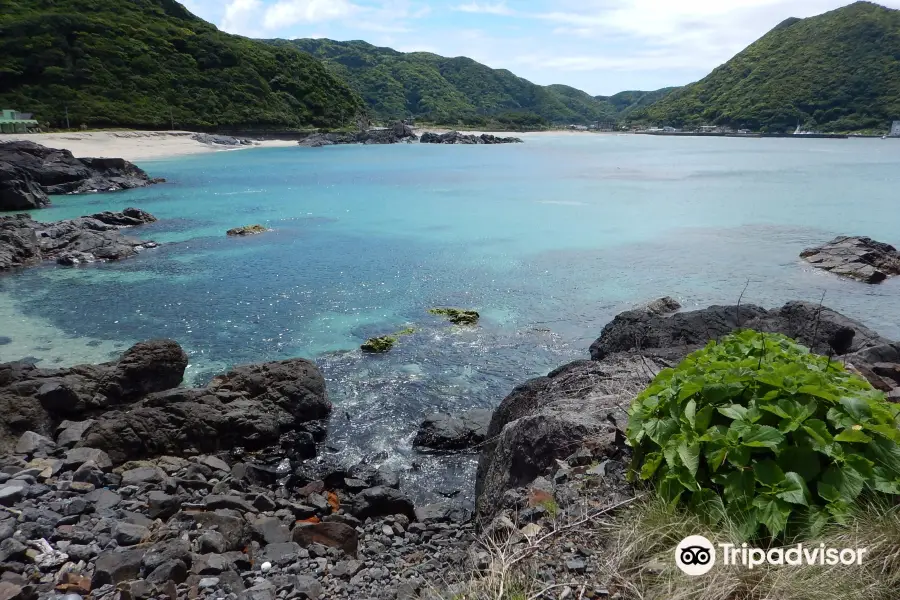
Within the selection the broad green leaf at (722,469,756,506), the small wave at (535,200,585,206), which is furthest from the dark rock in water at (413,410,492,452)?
the small wave at (535,200,585,206)

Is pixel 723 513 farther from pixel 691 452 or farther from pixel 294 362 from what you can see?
pixel 294 362

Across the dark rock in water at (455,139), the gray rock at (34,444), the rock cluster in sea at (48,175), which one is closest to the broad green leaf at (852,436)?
the gray rock at (34,444)

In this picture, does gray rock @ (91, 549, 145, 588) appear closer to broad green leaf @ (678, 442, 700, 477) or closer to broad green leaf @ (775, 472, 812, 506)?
broad green leaf @ (678, 442, 700, 477)

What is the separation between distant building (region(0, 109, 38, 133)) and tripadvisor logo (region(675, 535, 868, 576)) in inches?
3007

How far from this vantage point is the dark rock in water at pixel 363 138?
9791cm

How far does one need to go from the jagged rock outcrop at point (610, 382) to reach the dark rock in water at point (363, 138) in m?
91.9

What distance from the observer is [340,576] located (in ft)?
20.2

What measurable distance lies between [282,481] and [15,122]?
71.9 meters

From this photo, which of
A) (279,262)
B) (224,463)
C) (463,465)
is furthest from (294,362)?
(279,262)

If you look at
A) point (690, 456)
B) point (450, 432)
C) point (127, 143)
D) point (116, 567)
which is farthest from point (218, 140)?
point (690, 456)

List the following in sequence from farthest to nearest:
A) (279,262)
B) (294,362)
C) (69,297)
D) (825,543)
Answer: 1. (279,262)
2. (69,297)
3. (294,362)
4. (825,543)

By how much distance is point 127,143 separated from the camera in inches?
2795

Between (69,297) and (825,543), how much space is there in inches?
844

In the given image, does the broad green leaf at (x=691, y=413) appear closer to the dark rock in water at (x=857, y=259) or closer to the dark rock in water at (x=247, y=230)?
the dark rock in water at (x=857, y=259)
